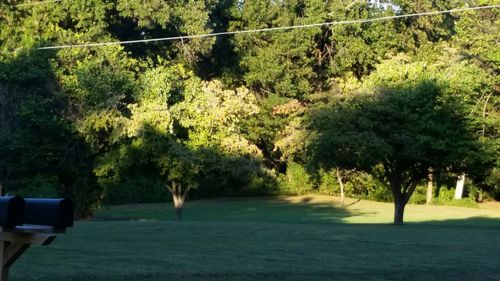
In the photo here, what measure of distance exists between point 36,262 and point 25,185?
31.3m

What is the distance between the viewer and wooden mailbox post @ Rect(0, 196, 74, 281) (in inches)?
308

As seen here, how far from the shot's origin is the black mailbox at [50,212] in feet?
26.1

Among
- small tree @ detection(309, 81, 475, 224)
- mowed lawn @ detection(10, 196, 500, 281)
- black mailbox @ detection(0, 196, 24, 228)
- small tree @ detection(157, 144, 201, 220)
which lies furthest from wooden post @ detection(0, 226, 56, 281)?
small tree @ detection(157, 144, 201, 220)

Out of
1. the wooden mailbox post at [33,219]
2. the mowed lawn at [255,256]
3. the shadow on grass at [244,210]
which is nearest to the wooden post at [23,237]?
the wooden mailbox post at [33,219]

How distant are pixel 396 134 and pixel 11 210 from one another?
29.2m

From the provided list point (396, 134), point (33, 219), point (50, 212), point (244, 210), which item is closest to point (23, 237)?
point (33, 219)

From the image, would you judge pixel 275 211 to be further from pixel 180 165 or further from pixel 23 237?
pixel 23 237

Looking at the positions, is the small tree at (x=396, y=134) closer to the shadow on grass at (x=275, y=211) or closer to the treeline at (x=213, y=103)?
the treeline at (x=213, y=103)

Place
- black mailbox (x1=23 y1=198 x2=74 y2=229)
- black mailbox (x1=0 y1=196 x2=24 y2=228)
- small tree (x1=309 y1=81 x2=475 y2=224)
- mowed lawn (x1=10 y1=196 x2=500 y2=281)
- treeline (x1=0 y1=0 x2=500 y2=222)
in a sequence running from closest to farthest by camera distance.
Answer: black mailbox (x1=0 y1=196 x2=24 y2=228)
black mailbox (x1=23 y1=198 x2=74 y2=229)
mowed lawn (x1=10 y1=196 x2=500 y2=281)
small tree (x1=309 y1=81 x2=475 y2=224)
treeline (x1=0 y1=0 x2=500 y2=222)

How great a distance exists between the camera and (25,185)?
43969 millimetres

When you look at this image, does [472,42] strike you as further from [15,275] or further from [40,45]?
[15,275]

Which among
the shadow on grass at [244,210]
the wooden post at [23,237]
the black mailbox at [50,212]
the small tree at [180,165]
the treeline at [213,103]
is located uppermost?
the treeline at [213,103]

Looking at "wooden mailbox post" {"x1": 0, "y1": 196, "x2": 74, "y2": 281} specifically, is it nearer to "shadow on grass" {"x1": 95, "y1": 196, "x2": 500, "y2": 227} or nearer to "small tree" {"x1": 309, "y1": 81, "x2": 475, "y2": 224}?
"small tree" {"x1": 309, "y1": 81, "x2": 475, "y2": 224}

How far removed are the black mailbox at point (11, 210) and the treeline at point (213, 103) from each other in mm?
27650
